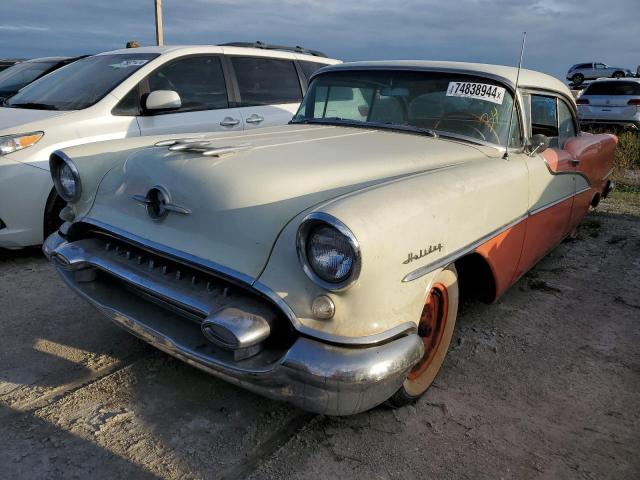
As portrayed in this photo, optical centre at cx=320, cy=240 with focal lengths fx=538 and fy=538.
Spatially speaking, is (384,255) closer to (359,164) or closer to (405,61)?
(359,164)

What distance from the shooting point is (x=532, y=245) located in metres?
3.37

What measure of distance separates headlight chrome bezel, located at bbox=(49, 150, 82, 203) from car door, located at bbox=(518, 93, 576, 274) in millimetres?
2534

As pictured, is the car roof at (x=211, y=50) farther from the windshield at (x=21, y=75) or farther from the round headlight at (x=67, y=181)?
the round headlight at (x=67, y=181)

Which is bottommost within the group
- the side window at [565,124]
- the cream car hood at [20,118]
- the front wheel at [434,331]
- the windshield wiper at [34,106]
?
the front wheel at [434,331]

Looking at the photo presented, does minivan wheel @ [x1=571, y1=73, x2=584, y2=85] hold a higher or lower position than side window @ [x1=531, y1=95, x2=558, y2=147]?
lower

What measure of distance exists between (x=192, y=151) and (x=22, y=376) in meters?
1.39

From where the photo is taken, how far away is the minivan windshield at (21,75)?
264 inches

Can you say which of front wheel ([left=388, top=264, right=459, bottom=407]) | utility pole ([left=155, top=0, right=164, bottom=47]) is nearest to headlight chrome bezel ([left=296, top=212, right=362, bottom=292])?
front wheel ([left=388, top=264, right=459, bottom=407])

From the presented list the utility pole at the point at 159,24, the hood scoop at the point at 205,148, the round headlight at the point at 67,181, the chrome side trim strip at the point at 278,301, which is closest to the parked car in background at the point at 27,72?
the utility pole at the point at 159,24

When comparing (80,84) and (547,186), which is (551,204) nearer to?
(547,186)

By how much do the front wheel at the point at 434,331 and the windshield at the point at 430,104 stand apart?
1.13m

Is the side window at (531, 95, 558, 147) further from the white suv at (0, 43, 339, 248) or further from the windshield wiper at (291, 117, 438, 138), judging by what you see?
the white suv at (0, 43, 339, 248)

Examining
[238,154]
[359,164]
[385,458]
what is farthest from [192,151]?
[385,458]

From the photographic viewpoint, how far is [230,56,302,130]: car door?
5.44 meters
